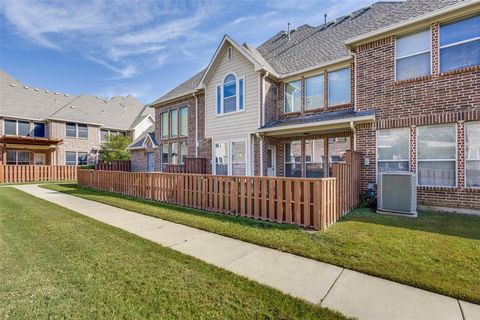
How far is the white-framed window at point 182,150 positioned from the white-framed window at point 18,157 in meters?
19.4

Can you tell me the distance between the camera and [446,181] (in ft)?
24.0

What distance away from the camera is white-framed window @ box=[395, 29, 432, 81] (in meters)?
7.77

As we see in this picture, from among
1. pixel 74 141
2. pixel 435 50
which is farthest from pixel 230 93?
pixel 74 141

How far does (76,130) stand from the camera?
1033 inches

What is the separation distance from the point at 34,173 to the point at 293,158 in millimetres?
22350

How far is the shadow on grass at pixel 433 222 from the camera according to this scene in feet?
17.4

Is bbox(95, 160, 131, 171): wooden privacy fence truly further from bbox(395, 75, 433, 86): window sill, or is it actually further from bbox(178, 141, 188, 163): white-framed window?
bbox(395, 75, 433, 86): window sill

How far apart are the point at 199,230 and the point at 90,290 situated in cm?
293

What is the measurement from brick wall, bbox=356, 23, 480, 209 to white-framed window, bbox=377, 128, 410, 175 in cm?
19

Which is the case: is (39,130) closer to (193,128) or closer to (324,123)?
(193,128)

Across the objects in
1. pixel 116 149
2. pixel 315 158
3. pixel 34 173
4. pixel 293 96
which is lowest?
pixel 34 173

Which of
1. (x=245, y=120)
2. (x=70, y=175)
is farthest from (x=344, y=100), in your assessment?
(x=70, y=175)

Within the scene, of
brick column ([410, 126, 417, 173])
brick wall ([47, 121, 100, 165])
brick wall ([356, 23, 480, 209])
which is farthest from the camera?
brick wall ([47, 121, 100, 165])

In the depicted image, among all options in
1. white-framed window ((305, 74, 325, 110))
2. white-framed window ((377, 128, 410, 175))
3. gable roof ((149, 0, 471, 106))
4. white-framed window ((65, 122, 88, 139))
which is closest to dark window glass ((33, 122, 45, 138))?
white-framed window ((65, 122, 88, 139))
